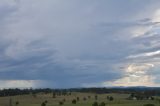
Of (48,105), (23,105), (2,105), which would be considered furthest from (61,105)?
(2,105)

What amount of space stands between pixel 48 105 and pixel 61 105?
7.18 metres

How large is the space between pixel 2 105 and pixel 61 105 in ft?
102

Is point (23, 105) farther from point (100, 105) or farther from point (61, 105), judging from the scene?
point (100, 105)

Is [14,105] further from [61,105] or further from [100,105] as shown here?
[100,105]

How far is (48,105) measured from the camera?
15462 cm

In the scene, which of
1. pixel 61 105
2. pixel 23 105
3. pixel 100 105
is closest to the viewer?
pixel 100 105

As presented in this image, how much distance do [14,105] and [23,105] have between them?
19.1ft

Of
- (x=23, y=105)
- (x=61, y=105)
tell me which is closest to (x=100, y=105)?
(x=61, y=105)

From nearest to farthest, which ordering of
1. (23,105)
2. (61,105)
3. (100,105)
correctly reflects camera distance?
(100,105), (61,105), (23,105)

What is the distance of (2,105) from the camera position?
164875 mm

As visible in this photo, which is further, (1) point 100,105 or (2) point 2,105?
(2) point 2,105

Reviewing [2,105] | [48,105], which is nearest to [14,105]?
[2,105]

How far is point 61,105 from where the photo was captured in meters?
150

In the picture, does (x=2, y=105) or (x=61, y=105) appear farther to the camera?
(x=2, y=105)
